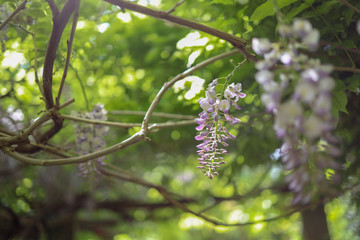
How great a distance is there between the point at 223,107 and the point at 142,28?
0.93 metres

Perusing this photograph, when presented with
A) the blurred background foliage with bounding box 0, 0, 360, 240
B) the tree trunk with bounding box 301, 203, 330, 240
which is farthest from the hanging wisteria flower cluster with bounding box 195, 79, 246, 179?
the tree trunk with bounding box 301, 203, 330, 240

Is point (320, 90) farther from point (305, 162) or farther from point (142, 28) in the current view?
point (142, 28)

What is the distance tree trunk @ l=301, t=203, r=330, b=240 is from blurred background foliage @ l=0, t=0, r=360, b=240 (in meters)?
0.07

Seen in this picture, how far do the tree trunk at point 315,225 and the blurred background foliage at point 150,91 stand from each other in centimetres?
7

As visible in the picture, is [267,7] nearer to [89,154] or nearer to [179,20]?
[179,20]

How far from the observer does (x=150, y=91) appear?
140cm

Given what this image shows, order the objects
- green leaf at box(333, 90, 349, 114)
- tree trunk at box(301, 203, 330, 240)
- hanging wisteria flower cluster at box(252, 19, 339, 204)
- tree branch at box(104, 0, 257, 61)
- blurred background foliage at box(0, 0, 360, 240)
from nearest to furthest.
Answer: hanging wisteria flower cluster at box(252, 19, 339, 204) < tree branch at box(104, 0, 257, 61) < green leaf at box(333, 90, 349, 114) < blurred background foliage at box(0, 0, 360, 240) < tree trunk at box(301, 203, 330, 240)

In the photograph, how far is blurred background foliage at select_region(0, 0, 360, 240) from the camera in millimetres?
755

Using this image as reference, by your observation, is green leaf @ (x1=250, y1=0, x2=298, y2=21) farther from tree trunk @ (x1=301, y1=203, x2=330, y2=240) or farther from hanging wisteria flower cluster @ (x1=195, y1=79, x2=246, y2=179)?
tree trunk @ (x1=301, y1=203, x2=330, y2=240)

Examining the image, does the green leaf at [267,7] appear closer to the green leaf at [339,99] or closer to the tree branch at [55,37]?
the green leaf at [339,99]

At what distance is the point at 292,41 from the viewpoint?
359 millimetres

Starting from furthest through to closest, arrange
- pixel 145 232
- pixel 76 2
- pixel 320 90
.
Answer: pixel 145 232, pixel 76 2, pixel 320 90

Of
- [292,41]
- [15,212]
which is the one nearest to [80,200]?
[15,212]

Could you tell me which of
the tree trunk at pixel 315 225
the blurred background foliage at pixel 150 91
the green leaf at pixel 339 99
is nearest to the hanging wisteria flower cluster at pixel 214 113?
the blurred background foliage at pixel 150 91
